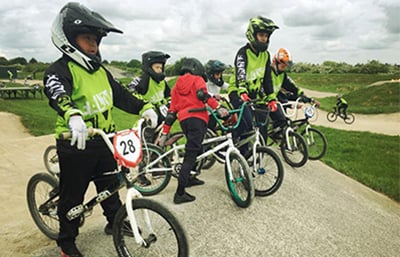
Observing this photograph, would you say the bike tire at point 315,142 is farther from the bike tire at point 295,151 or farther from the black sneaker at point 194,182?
the black sneaker at point 194,182

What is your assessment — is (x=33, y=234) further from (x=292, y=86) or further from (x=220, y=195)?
(x=292, y=86)

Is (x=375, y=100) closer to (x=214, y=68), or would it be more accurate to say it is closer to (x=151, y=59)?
(x=214, y=68)

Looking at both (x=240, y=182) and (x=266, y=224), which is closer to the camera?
(x=266, y=224)

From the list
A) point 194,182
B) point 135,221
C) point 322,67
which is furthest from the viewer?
point 322,67

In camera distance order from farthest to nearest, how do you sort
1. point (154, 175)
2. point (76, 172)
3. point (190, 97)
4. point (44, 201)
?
1. point (154, 175)
2. point (190, 97)
3. point (44, 201)
4. point (76, 172)

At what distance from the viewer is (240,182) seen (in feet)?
14.3

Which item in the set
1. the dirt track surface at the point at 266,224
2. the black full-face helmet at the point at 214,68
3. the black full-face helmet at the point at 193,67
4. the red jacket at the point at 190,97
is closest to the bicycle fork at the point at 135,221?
the dirt track surface at the point at 266,224

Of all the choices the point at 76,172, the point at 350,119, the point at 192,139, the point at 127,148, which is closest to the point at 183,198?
the point at 192,139

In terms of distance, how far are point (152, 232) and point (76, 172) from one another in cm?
89

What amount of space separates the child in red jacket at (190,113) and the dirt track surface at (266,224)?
389mm

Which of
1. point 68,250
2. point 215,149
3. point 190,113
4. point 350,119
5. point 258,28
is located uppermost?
point 258,28

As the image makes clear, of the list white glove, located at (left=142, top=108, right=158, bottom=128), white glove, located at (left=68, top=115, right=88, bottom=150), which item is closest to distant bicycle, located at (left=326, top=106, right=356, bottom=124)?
white glove, located at (left=142, top=108, right=158, bottom=128)

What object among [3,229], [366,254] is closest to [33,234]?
[3,229]

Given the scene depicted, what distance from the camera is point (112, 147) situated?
254cm
